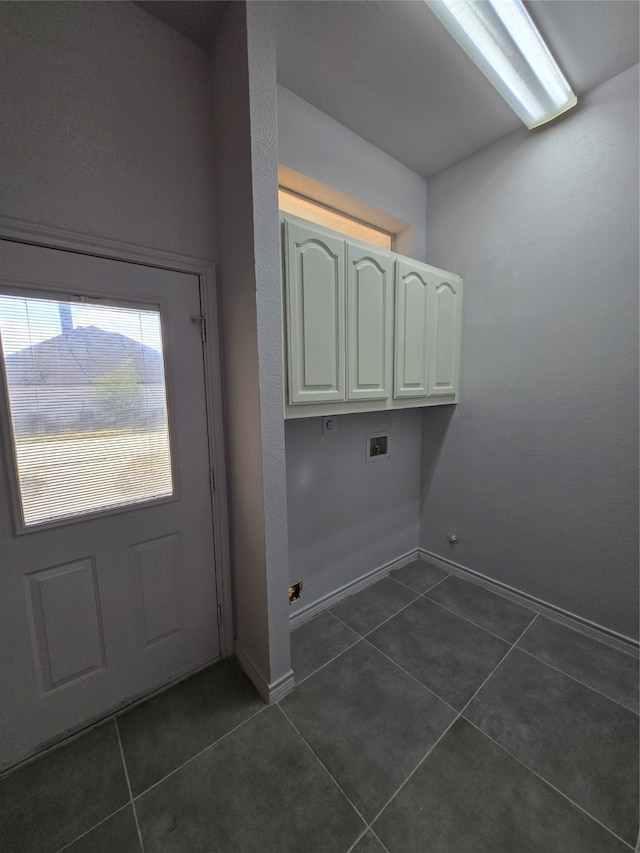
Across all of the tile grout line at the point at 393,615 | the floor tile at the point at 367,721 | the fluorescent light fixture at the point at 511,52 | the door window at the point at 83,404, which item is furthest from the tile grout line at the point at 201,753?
the fluorescent light fixture at the point at 511,52

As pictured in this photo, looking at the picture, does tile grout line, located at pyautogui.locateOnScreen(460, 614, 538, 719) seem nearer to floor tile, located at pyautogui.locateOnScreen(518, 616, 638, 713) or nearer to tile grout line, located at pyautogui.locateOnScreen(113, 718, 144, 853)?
floor tile, located at pyautogui.locateOnScreen(518, 616, 638, 713)

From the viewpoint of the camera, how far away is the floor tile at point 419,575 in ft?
7.51

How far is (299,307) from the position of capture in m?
1.41

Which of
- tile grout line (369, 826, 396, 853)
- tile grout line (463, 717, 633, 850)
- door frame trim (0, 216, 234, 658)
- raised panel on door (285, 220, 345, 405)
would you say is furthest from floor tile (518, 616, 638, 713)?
raised panel on door (285, 220, 345, 405)

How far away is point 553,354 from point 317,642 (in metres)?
2.12

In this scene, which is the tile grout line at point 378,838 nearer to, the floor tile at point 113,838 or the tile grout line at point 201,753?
the tile grout line at point 201,753

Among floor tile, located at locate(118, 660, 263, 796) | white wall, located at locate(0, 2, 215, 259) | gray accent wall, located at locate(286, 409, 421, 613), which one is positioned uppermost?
white wall, located at locate(0, 2, 215, 259)

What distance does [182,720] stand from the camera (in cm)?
136

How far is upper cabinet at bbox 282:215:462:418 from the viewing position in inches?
55.4

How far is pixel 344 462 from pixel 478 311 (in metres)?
1.35

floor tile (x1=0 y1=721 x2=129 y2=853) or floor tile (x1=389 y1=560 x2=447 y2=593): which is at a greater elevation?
floor tile (x1=0 y1=721 x2=129 y2=853)

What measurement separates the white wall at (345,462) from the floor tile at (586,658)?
0.97 meters

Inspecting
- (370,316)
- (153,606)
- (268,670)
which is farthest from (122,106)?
(268,670)

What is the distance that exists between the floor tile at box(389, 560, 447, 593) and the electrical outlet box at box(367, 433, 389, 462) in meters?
0.92
